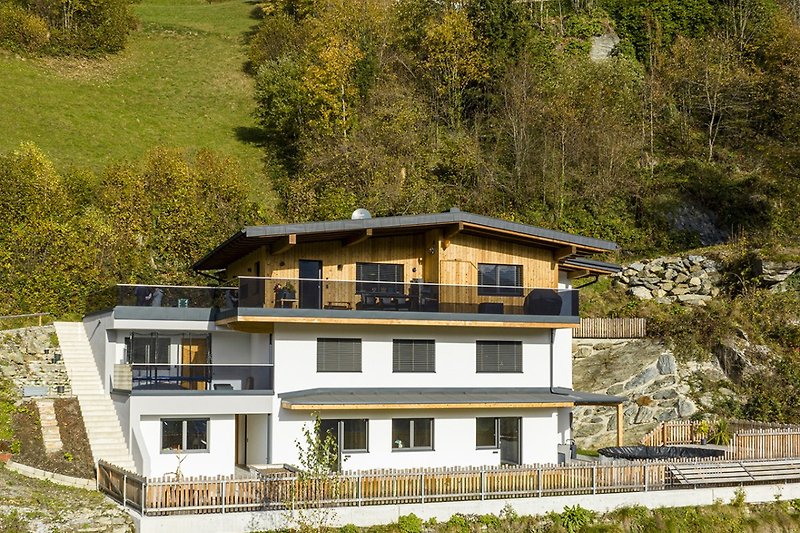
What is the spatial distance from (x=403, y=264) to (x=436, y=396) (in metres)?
4.84

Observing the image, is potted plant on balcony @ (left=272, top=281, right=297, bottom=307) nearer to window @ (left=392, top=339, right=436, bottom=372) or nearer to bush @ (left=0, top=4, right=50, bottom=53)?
window @ (left=392, top=339, right=436, bottom=372)

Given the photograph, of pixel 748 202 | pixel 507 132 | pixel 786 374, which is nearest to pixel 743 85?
pixel 748 202

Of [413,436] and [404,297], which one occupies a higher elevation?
[404,297]

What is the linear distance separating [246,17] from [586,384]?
2786 inches

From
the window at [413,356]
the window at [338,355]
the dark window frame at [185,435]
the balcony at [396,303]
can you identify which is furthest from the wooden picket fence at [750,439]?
the dark window frame at [185,435]

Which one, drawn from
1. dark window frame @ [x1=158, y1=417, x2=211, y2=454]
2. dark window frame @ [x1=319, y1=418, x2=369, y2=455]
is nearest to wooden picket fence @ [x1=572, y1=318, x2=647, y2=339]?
dark window frame @ [x1=319, y1=418, x2=369, y2=455]

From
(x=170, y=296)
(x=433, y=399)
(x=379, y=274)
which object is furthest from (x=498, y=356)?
(x=170, y=296)

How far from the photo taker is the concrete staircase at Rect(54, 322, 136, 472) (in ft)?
95.0

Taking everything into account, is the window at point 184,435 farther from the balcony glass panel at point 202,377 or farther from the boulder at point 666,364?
the boulder at point 666,364

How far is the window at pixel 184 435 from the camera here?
2880cm

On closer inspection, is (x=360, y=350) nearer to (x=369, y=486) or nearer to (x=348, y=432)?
(x=348, y=432)

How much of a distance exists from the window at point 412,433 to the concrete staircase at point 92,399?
26.2ft

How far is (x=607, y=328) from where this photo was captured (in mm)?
42125

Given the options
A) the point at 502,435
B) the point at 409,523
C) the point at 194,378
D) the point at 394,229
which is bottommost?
the point at 409,523
